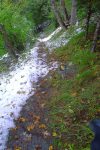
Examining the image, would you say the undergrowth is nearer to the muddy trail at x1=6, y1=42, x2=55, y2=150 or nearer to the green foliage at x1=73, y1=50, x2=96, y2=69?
the green foliage at x1=73, y1=50, x2=96, y2=69

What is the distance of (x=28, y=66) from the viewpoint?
14625 millimetres

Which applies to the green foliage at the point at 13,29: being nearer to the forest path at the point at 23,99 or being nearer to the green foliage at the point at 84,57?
the forest path at the point at 23,99

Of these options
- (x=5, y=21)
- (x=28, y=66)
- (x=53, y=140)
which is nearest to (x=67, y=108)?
(x=53, y=140)

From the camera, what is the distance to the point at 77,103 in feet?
29.3

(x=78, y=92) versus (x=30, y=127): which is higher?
(x=78, y=92)

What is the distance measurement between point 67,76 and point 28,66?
3.89 m

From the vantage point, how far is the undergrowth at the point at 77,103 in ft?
24.9

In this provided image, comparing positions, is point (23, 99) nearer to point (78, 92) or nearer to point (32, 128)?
point (32, 128)

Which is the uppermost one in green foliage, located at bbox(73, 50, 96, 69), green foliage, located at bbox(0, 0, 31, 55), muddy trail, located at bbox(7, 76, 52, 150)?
green foliage, located at bbox(0, 0, 31, 55)

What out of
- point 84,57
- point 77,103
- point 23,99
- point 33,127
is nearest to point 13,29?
point 84,57

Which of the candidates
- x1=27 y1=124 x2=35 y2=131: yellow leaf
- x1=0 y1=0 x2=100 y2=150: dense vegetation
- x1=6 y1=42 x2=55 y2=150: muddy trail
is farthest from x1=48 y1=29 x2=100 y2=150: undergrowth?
x1=27 y1=124 x2=35 y2=131: yellow leaf

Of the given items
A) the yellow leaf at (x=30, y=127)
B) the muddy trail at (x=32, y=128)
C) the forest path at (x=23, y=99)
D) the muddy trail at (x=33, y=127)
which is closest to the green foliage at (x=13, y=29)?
the forest path at (x=23, y=99)

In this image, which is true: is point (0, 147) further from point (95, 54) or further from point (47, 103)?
point (95, 54)

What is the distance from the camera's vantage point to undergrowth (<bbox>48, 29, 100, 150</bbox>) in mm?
7578
